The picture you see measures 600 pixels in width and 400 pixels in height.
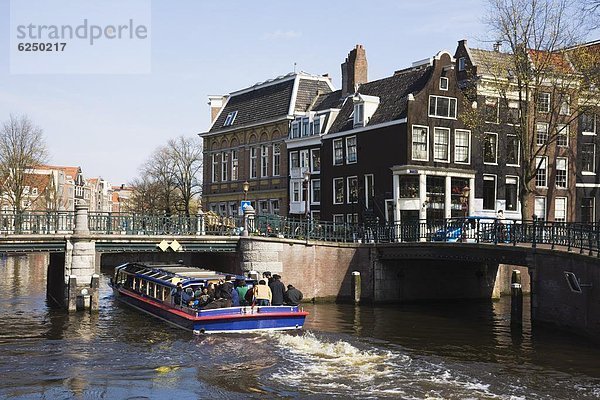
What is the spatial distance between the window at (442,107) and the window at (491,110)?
204 centimetres

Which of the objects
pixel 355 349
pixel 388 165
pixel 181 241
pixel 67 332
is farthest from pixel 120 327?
pixel 388 165

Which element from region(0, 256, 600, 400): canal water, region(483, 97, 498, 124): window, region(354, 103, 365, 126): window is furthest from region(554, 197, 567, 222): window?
region(0, 256, 600, 400): canal water

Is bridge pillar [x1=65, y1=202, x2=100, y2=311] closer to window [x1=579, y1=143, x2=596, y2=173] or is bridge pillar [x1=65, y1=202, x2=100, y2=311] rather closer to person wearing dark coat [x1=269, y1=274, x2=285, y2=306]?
person wearing dark coat [x1=269, y1=274, x2=285, y2=306]

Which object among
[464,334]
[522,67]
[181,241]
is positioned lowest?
[464,334]

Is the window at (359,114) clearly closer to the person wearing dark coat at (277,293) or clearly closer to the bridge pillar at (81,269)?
the bridge pillar at (81,269)

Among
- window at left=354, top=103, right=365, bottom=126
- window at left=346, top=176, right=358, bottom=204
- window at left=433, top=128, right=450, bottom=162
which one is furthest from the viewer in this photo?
window at left=346, top=176, right=358, bottom=204

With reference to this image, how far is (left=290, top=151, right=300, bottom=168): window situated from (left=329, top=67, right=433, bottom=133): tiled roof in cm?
430

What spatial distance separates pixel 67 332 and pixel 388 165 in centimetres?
2463

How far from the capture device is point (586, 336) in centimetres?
2539

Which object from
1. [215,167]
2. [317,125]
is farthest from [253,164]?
[317,125]

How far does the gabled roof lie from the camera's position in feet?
190

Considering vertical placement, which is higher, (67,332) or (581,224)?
(581,224)

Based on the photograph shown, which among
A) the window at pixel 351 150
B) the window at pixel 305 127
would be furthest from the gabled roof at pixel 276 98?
the window at pixel 351 150

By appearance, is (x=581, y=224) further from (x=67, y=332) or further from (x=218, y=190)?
(x=218, y=190)
